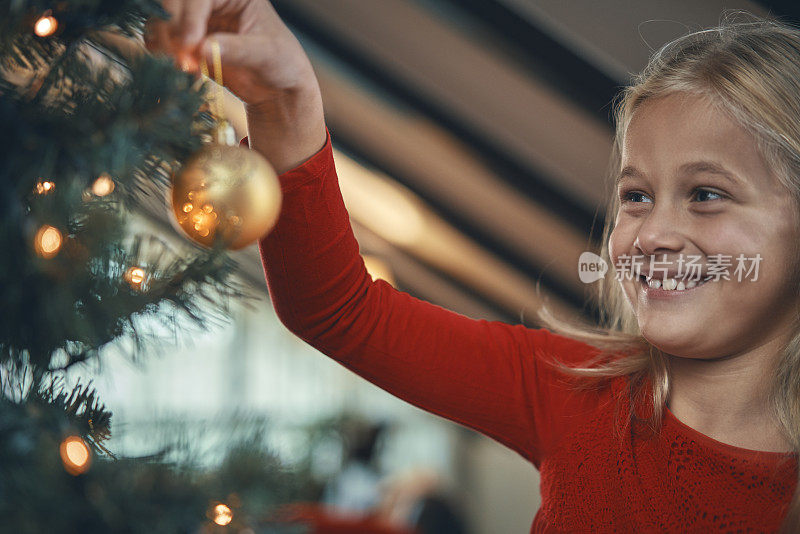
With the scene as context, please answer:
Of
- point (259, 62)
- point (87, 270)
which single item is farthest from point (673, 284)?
point (87, 270)

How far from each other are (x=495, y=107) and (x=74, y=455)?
5.61 ft

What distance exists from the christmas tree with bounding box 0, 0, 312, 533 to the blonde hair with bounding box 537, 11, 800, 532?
537mm

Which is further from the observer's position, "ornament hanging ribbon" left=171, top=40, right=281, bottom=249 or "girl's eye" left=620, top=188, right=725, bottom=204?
"girl's eye" left=620, top=188, right=725, bottom=204

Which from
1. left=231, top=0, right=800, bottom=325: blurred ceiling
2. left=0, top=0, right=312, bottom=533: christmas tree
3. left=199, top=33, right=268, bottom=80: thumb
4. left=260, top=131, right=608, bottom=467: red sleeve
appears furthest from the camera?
left=231, top=0, right=800, bottom=325: blurred ceiling

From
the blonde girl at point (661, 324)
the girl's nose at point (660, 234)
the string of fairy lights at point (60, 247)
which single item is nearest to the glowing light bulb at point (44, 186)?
the string of fairy lights at point (60, 247)

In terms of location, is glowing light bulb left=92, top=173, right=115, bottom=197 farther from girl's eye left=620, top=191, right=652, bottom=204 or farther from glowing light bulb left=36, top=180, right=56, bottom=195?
girl's eye left=620, top=191, right=652, bottom=204

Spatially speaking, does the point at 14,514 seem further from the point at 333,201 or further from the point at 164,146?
the point at 333,201

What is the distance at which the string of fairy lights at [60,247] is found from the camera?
35 cm

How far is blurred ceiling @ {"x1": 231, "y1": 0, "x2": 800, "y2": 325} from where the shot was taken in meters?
1.34

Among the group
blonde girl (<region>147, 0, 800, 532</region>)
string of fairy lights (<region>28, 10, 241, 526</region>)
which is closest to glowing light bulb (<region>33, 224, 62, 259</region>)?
string of fairy lights (<region>28, 10, 241, 526</region>)

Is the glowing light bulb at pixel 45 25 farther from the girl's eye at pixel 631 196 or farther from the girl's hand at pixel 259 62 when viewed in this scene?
the girl's eye at pixel 631 196

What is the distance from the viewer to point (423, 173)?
275cm

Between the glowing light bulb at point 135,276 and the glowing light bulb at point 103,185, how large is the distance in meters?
0.04

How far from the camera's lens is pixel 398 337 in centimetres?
78
